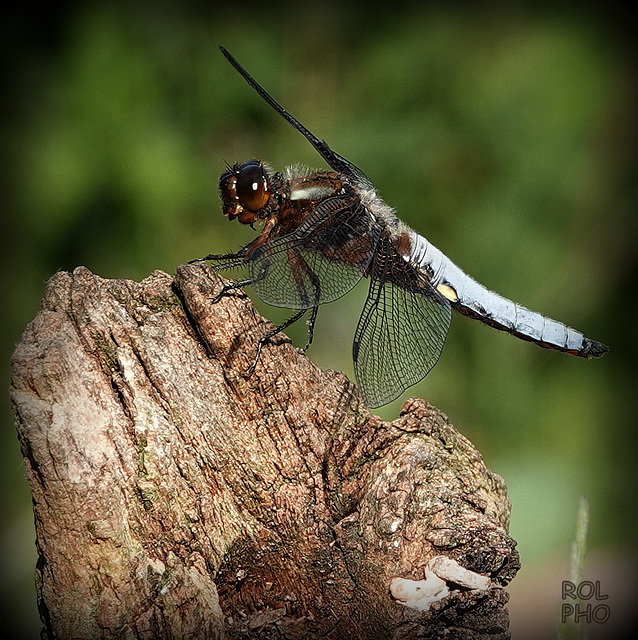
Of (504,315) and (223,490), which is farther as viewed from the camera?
(504,315)

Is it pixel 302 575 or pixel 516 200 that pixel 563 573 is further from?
pixel 302 575

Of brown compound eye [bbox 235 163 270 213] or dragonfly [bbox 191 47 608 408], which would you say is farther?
brown compound eye [bbox 235 163 270 213]

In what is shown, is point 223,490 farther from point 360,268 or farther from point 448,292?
point 448,292

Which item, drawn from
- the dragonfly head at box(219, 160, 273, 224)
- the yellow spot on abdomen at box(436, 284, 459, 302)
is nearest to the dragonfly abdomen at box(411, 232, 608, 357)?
the yellow spot on abdomen at box(436, 284, 459, 302)

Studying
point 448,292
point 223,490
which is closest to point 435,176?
point 448,292

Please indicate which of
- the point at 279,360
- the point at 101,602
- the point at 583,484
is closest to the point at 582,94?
the point at 583,484

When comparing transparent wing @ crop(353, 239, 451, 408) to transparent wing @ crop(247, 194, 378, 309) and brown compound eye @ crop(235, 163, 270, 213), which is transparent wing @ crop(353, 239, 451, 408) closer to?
transparent wing @ crop(247, 194, 378, 309)

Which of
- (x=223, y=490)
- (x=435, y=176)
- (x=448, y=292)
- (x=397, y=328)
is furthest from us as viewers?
(x=435, y=176)
